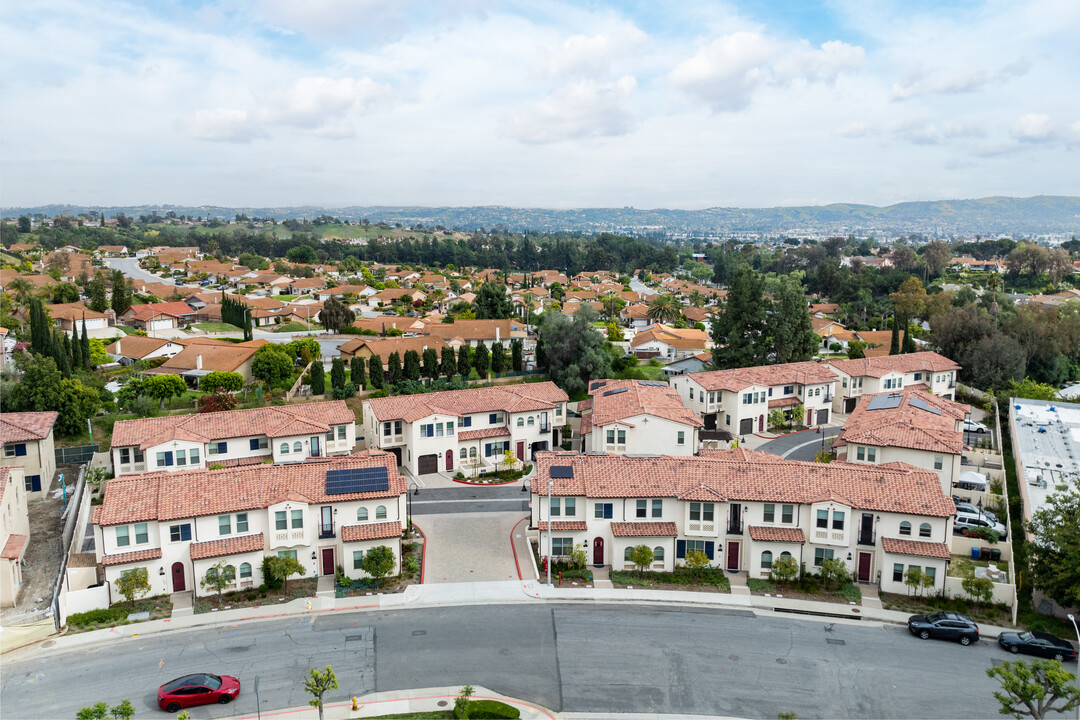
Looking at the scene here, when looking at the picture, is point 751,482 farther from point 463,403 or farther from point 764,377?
point 764,377

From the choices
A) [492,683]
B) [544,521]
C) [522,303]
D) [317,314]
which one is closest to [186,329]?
[317,314]

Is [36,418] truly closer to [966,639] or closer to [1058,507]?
Result: [966,639]

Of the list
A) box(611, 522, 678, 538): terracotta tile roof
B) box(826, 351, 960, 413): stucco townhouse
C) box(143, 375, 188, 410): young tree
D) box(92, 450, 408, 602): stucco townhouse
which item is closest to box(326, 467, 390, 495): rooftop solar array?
box(92, 450, 408, 602): stucco townhouse

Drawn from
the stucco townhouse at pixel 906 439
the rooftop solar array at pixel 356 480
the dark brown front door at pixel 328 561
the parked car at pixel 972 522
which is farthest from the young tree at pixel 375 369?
the parked car at pixel 972 522

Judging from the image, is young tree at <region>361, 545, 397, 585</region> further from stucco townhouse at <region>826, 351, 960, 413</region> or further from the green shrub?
stucco townhouse at <region>826, 351, 960, 413</region>

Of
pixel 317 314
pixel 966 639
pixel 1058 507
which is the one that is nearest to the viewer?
pixel 966 639
